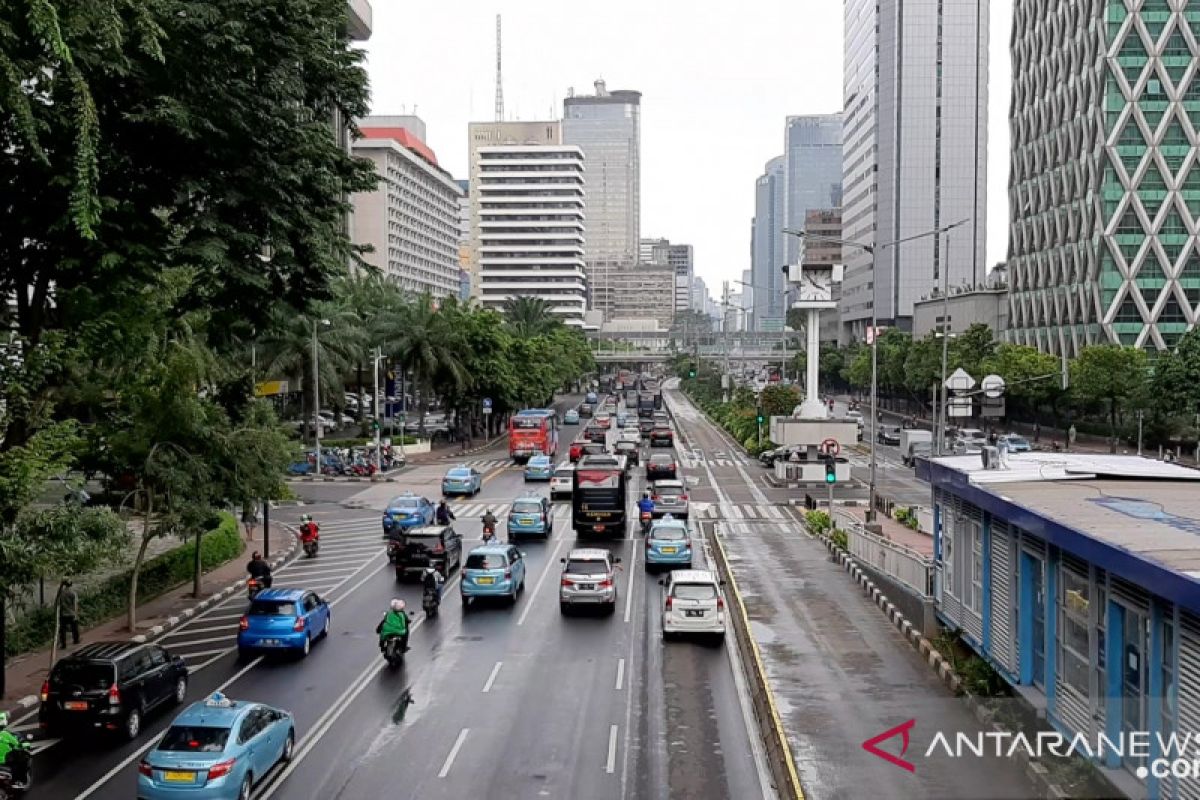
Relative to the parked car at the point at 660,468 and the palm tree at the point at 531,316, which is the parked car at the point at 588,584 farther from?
the palm tree at the point at 531,316

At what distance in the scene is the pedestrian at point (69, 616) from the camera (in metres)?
24.8

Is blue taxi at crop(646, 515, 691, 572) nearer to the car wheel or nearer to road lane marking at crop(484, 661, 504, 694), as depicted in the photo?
road lane marking at crop(484, 661, 504, 694)

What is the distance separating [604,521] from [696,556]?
4.38 m

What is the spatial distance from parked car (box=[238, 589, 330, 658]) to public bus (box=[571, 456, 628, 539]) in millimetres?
17324

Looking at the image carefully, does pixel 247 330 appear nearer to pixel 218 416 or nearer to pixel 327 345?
pixel 218 416

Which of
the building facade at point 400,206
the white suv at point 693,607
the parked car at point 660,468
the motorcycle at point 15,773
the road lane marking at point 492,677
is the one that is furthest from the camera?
the building facade at point 400,206

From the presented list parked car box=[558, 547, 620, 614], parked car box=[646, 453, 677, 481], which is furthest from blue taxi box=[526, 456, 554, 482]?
parked car box=[558, 547, 620, 614]

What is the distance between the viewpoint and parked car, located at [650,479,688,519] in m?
45.7

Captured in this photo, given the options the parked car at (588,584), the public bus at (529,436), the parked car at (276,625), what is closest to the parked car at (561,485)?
the public bus at (529,436)

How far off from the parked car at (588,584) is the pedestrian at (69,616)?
11.2 m

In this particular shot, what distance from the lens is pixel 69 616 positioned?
998 inches

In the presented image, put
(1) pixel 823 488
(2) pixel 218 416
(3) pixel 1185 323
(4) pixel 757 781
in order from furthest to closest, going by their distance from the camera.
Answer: (3) pixel 1185 323, (1) pixel 823 488, (2) pixel 218 416, (4) pixel 757 781

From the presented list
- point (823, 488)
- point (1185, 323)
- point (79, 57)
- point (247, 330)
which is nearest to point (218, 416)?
point (247, 330)

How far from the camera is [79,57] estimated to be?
65.3 ft
